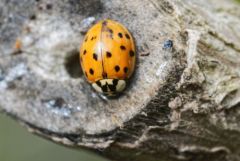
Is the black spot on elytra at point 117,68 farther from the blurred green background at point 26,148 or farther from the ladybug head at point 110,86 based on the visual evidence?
the blurred green background at point 26,148

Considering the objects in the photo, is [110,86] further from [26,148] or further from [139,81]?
[26,148]

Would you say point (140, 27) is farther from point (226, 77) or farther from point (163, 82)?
point (226, 77)

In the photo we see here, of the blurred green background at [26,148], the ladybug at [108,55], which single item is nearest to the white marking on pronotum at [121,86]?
the ladybug at [108,55]

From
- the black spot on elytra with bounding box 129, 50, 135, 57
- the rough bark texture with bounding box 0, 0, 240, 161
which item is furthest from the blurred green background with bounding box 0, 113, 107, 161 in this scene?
the black spot on elytra with bounding box 129, 50, 135, 57

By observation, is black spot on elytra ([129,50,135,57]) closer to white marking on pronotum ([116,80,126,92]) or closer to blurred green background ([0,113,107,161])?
white marking on pronotum ([116,80,126,92])

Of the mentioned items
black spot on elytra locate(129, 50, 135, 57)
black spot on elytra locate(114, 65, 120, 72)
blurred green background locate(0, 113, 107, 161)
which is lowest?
blurred green background locate(0, 113, 107, 161)

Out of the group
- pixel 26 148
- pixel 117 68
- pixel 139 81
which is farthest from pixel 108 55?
pixel 26 148

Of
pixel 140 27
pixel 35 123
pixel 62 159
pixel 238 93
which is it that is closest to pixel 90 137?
pixel 35 123
